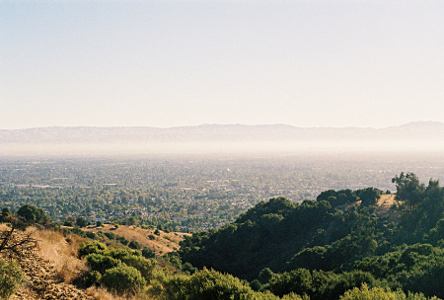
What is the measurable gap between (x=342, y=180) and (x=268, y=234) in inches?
4088

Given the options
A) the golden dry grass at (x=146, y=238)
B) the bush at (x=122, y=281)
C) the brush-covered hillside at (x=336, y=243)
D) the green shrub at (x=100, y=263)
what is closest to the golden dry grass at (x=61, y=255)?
the green shrub at (x=100, y=263)

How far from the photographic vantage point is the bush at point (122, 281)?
1129 cm

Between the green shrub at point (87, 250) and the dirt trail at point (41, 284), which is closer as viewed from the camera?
the dirt trail at point (41, 284)

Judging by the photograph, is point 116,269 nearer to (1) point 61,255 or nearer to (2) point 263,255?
(1) point 61,255

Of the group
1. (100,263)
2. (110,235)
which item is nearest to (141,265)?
(100,263)

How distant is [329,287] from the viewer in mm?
15070

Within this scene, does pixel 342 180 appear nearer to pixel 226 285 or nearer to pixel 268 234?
pixel 268 234

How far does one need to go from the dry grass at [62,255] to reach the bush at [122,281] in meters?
1.04

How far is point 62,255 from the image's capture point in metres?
12.9

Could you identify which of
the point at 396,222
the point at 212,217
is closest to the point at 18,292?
the point at 396,222

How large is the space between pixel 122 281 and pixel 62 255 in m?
2.94

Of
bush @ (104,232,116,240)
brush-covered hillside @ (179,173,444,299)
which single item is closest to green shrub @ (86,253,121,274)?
brush-covered hillside @ (179,173,444,299)

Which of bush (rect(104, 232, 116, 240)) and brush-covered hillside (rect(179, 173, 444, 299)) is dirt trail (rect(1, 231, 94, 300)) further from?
bush (rect(104, 232, 116, 240))

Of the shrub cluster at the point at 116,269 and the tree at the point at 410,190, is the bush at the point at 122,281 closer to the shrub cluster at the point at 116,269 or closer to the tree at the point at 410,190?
the shrub cluster at the point at 116,269
